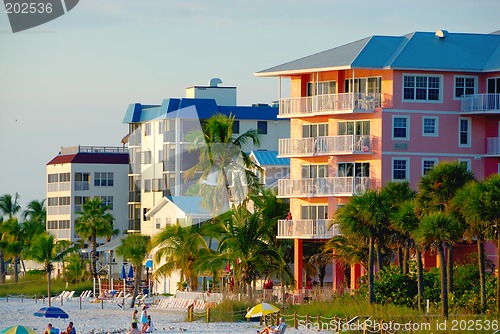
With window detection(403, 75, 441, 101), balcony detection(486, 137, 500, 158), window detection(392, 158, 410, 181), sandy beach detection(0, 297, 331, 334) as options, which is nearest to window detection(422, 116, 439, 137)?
window detection(403, 75, 441, 101)

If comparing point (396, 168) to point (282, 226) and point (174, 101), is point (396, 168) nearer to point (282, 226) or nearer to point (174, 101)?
point (282, 226)

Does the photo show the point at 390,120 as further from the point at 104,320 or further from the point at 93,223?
the point at 93,223

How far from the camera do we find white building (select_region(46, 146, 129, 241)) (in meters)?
114

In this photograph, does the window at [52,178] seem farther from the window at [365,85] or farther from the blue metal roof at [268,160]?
the window at [365,85]

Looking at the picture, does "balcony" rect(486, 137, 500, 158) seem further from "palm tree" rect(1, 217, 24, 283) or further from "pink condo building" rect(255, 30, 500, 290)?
"palm tree" rect(1, 217, 24, 283)

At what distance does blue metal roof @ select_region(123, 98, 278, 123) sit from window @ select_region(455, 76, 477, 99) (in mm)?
34607

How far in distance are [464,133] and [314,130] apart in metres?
7.50

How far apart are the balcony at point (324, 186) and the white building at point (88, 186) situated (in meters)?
47.8

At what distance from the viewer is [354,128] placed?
6581cm

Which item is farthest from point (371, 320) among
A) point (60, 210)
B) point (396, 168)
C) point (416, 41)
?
point (60, 210)

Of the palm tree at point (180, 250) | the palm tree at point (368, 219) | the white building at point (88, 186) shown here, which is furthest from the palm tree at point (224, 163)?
the white building at point (88, 186)

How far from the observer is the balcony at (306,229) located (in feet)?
212

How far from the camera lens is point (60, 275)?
97188 mm

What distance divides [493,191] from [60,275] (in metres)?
55.1
